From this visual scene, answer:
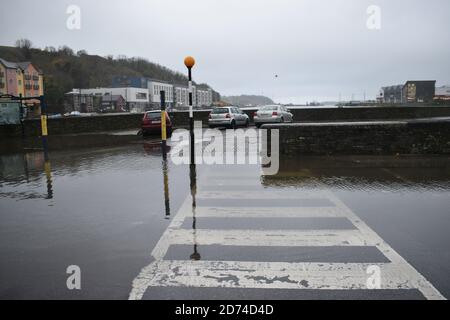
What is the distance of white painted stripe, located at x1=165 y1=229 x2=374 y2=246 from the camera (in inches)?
199

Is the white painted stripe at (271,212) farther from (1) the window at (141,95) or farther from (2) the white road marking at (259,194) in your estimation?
(1) the window at (141,95)

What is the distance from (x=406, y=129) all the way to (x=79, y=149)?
11.6 metres

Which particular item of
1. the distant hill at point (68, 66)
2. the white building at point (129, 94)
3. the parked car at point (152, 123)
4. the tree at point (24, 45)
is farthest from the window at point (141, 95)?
the parked car at point (152, 123)

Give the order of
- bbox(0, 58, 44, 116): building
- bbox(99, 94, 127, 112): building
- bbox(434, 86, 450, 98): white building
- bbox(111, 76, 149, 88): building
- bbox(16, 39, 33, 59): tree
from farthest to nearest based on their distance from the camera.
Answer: bbox(111, 76, 149, 88): building, bbox(16, 39, 33, 59): tree, bbox(434, 86, 450, 98): white building, bbox(99, 94, 127, 112): building, bbox(0, 58, 44, 116): building

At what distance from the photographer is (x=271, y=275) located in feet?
13.4

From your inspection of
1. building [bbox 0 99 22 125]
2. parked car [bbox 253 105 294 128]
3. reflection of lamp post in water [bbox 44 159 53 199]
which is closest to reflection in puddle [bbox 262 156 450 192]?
reflection of lamp post in water [bbox 44 159 53 199]

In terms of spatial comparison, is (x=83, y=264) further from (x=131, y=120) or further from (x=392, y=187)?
(x=131, y=120)

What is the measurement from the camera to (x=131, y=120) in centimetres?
2844

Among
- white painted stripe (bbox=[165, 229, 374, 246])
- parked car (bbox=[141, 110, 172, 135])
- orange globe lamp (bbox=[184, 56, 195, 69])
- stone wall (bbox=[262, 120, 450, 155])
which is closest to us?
white painted stripe (bbox=[165, 229, 374, 246])

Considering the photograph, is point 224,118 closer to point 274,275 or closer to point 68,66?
point 274,275

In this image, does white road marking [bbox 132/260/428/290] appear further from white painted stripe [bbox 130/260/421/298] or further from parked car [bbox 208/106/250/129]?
parked car [bbox 208/106/250/129]

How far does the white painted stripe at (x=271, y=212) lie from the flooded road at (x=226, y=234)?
0.02 meters

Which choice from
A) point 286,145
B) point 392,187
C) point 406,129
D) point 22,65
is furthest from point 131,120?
point 22,65

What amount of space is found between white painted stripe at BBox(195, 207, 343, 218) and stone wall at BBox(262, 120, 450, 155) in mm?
6059
